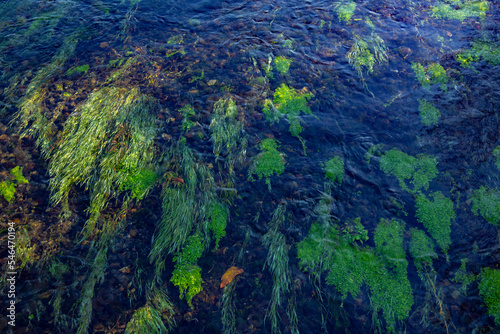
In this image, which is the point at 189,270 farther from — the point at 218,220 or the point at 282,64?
the point at 282,64

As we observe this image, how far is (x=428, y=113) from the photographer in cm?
420

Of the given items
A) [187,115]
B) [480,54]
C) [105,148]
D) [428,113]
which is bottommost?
[105,148]

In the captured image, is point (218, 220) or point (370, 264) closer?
point (370, 264)

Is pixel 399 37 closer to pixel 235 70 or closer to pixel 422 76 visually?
pixel 422 76

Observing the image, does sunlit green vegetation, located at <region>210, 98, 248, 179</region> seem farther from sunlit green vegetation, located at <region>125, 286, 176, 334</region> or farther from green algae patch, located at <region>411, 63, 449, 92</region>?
green algae patch, located at <region>411, 63, 449, 92</region>

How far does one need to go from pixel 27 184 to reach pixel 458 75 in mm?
6543

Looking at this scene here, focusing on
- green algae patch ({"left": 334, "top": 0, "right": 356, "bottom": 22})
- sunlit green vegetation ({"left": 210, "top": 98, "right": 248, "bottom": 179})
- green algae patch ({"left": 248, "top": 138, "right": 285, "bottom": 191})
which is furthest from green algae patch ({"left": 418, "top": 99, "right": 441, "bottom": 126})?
sunlit green vegetation ({"left": 210, "top": 98, "right": 248, "bottom": 179})

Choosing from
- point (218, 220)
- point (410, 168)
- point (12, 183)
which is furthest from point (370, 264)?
point (12, 183)

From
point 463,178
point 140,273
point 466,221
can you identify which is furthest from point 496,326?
point 140,273

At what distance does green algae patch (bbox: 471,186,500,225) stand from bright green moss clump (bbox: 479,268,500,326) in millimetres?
636

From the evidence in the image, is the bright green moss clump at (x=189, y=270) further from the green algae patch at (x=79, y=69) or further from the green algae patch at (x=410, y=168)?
the green algae patch at (x=79, y=69)

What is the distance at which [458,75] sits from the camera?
4.61 m

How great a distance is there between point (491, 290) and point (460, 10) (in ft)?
18.9

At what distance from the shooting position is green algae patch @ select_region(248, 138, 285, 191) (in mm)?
3682
